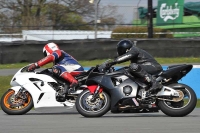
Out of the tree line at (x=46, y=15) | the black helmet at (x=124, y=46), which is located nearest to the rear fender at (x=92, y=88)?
the black helmet at (x=124, y=46)

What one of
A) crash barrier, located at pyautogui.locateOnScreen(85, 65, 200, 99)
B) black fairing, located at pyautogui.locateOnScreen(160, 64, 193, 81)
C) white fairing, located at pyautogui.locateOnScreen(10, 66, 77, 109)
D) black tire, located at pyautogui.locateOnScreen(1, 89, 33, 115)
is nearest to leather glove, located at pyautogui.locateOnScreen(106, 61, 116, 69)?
black fairing, located at pyautogui.locateOnScreen(160, 64, 193, 81)

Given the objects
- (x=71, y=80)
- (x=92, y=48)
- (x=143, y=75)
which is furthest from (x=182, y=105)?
(x=92, y=48)

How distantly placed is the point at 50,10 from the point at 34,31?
4812mm

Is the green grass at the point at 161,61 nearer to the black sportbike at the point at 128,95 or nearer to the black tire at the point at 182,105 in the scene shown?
the black sportbike at the point at 128,95

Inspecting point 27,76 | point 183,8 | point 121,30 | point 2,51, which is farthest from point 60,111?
point 183,8

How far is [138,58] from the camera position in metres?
9.56

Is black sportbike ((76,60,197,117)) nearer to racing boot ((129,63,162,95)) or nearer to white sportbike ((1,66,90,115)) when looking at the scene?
racing boot ((129,63,162,95))

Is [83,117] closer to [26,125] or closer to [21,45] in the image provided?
[26,125]

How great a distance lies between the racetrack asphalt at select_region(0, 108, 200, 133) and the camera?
299 inches

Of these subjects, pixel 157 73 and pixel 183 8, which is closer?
pixel 157 73

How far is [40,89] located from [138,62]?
1.90 metres

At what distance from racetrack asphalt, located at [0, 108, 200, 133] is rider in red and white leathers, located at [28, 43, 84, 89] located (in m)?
0.75

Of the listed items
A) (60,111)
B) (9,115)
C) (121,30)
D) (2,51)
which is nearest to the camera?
(9,115)

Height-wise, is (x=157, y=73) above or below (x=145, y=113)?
above
